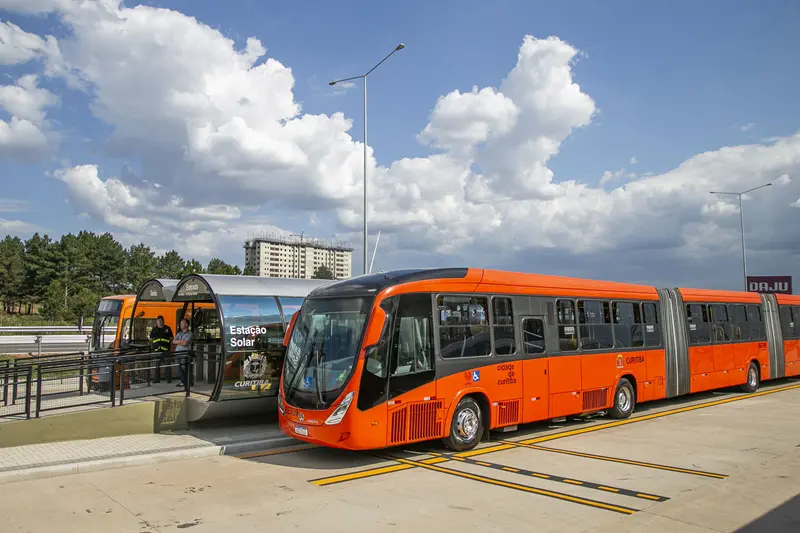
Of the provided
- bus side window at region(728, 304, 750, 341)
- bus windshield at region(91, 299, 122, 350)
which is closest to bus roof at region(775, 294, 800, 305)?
bus side window at region(728, 304, 750, 341)

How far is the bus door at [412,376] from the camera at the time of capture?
31.1ft

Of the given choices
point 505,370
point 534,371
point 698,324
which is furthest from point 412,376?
point 698,324

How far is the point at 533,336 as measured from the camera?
12086 millimetres

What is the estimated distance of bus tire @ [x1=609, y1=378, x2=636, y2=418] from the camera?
14.2m

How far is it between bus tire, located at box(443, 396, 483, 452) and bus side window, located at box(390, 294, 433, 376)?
1.06 metres

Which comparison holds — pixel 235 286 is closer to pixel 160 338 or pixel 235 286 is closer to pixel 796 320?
pixel 160 338

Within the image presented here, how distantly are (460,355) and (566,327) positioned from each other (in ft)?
11.7

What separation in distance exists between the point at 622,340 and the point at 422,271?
6603 mm

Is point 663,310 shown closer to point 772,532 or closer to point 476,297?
point 476,297

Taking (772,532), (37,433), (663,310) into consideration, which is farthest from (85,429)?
(663,310)

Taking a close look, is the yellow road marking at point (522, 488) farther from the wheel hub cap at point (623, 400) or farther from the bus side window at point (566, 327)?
the wheel hub cap at point (623, 400)

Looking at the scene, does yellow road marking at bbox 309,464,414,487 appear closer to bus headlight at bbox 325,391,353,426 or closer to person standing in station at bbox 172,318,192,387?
bus headlight at bbox 325,391,353,426

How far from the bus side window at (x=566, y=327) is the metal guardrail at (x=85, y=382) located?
300 inches

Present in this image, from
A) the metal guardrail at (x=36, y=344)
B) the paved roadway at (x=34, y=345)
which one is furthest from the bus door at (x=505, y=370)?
the paved roadway at (x=34, y=345)
